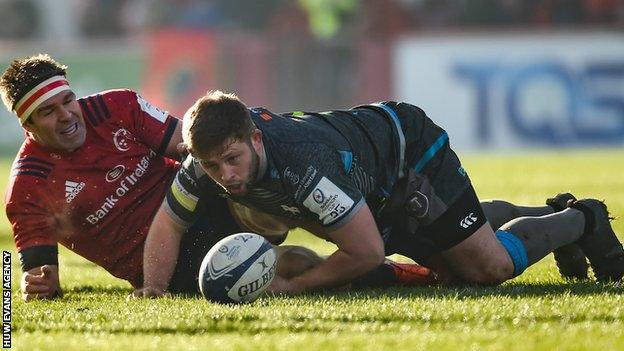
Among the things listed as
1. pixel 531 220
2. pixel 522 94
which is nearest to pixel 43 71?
pixel 531 220

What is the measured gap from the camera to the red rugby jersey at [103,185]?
7.20 meters

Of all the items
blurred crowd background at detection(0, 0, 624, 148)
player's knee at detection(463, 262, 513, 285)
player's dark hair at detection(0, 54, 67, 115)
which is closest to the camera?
player's knee at detection(463, 262, 513, 285)

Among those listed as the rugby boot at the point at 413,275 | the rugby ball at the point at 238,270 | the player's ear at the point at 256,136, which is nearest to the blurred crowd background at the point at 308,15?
the rugby boot at the point at 413,275

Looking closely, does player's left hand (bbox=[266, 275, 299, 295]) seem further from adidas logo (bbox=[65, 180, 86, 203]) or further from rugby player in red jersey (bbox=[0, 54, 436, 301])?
adidas logo (bbox=[65, 180, 86, 203])

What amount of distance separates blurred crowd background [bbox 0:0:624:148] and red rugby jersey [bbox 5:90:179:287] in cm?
1775

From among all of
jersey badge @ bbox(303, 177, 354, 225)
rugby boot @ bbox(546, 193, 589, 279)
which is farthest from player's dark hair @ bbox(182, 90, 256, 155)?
rugby boot @ bbox(546, 193, 589, 279)

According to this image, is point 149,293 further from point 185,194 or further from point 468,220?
point 468,220

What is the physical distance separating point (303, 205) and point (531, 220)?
165cm

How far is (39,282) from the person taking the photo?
7.06m

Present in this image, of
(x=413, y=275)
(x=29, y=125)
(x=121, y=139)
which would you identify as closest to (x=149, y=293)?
(x=121, y=139)

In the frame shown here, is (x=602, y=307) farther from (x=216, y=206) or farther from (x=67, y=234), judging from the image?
(x=67, y=234)

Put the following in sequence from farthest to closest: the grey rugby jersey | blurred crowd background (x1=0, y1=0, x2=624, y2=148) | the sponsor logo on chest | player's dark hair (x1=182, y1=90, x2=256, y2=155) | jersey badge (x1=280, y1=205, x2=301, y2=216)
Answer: blurred crowd background (x1=0, y1=0, x2=624, y2=148)
the sponsor logo on chest
jersey badge (x1=280, y1=205, x2=301, y2=216)
the grey rugby jersey
player's dark hair (x1=182, y1=90, x2=256, y2=155)

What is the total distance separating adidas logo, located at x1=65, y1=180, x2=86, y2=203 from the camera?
732 centimetres

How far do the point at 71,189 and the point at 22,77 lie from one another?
70 centimetres
